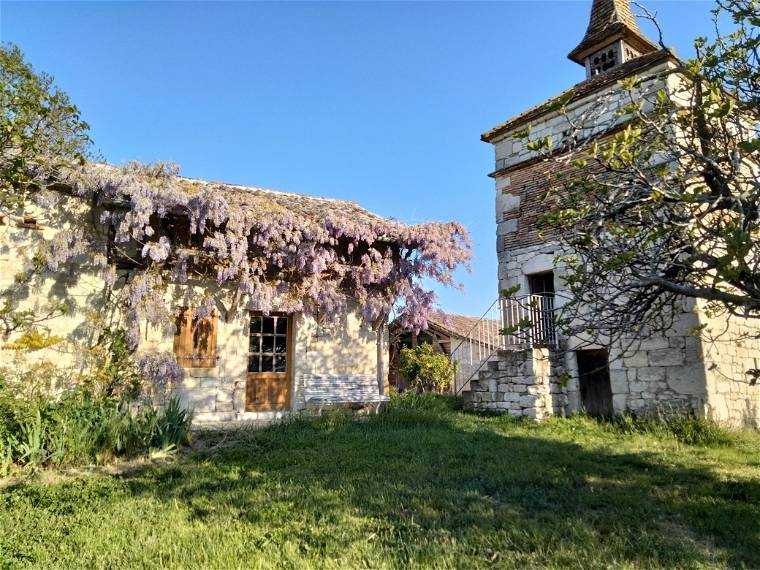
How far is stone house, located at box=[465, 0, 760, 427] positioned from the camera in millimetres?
6703

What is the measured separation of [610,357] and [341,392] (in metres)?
3.97

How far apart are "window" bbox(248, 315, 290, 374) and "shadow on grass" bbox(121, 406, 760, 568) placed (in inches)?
85.7

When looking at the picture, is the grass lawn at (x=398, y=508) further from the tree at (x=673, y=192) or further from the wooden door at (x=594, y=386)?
the wooden door at (x=594, y=386)

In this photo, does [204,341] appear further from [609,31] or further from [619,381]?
[609,31]

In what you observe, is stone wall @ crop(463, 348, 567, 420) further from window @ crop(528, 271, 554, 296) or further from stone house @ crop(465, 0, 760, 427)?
window @ crop(528, 271, 554, 296)

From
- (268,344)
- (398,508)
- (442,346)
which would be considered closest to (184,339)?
(268,344)

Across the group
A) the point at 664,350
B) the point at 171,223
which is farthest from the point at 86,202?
the point at 664,350

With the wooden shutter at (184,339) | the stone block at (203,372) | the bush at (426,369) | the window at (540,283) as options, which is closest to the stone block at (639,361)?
the window at (540,283)

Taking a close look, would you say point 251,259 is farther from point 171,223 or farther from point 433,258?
point 433,258

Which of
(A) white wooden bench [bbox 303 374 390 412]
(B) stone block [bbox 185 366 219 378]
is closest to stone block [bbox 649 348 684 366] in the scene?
Result: (A) white wooden bench [bbox 303 374 390 412]

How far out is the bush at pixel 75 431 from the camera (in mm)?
4492

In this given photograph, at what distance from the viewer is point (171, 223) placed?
293 inches

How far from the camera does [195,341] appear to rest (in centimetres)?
749

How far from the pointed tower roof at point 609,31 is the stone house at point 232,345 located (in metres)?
5.30
